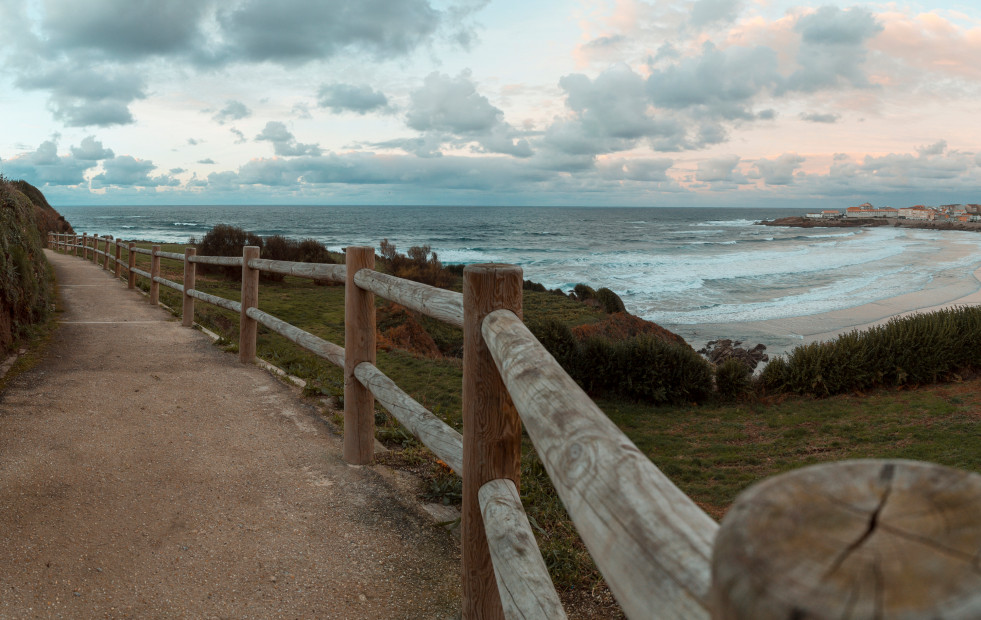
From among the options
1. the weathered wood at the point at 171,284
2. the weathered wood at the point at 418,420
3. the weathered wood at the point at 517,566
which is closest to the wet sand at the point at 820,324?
the weathered wood at the point at 171,284

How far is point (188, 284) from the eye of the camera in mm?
7641

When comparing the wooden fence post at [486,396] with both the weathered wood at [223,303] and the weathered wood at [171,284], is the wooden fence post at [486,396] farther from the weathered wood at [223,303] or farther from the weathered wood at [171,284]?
the weathered wood at [171,284]

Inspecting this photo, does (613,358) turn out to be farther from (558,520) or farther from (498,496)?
(498,496)

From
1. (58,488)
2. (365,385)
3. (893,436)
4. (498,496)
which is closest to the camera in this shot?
(498,496)

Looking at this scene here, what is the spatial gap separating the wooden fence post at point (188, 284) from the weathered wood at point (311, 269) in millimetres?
2456

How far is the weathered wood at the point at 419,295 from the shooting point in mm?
2172

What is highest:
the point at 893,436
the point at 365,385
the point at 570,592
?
the point at 365,385

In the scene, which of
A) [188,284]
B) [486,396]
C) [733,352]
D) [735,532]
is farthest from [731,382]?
[735,532]

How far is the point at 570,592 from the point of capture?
247 centimetres

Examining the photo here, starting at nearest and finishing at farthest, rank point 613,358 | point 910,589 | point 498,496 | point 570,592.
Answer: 1. point 910,589
2. point 498,496
3. point 570,592
4. point 613,358

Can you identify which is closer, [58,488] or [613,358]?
[58,488]

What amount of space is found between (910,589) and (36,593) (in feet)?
9.23

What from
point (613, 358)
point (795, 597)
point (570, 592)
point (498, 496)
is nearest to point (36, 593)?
point (498, 496)

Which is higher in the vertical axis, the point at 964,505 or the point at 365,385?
the point at 964,505
